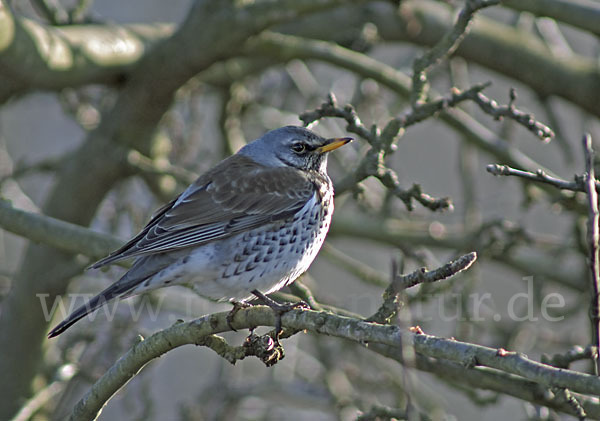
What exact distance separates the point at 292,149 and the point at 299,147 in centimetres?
5

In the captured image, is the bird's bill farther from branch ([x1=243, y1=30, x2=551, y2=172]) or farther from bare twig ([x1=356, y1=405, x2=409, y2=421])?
bare twig ([x1=356, y1=405, x2=409, y2=421])

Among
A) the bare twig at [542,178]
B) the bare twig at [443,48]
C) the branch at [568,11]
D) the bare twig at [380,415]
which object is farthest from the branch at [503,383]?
the branch at [568,11]

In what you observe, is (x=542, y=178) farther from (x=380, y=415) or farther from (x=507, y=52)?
(x=507, y=52)

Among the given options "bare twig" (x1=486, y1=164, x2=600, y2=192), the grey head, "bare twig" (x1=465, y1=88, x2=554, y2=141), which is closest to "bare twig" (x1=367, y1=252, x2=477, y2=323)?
"bare twig" (x1=486, y1=164, x2=600, y2=192)

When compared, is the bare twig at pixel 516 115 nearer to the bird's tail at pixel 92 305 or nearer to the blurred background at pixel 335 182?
the blurred background at pixel 335 182

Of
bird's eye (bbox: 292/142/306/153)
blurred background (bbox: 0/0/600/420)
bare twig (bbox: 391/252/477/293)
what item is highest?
bare twig (bbox: 391/252/477/293)

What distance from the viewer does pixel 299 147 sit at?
490cm

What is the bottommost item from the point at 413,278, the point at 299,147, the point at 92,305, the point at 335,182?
the point at 335,182

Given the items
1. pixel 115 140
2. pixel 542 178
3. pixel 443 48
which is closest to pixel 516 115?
pixel 443 48

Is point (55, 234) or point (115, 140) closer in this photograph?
point (55, 234)

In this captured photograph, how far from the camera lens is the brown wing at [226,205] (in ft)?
13.3

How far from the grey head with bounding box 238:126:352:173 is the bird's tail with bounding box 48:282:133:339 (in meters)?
1.50

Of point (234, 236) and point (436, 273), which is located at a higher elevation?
point (436, 273)

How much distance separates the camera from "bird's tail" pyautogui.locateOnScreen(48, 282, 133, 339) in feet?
10.9
